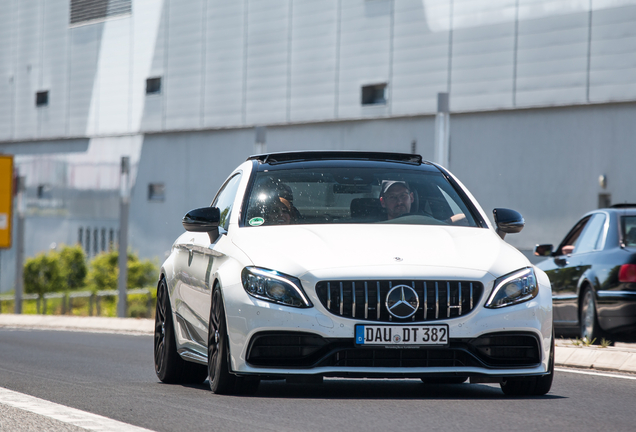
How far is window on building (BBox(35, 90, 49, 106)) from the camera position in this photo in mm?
47781

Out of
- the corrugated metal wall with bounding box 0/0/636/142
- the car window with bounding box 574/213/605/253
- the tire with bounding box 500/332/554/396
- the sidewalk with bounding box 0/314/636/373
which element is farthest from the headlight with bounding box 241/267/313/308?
the corrugated metal wall with bounding box 0/0/636/142

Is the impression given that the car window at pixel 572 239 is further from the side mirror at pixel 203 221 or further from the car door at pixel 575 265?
the side mirror at pixel 203 221

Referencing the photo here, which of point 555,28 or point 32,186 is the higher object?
point 555,28

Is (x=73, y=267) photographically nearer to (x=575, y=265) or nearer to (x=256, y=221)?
(x=575, y=265)

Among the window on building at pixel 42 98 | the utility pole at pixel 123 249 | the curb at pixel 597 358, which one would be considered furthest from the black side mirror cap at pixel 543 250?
the window on building at pixel 42 98

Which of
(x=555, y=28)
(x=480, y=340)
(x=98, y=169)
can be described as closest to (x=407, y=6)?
(x=555, y=28)

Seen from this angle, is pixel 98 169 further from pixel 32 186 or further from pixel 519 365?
pixel 519 365

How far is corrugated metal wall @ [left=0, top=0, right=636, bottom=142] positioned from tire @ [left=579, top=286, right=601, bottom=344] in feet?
43.2

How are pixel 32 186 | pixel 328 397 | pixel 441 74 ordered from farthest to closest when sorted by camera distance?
pixel 32 186
pixel 441 74
pixel 328 397

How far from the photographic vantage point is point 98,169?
149 feet

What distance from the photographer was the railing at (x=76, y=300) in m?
38.4

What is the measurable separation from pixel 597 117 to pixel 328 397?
20372 mm

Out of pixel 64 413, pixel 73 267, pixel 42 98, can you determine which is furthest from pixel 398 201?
pixel 42 98

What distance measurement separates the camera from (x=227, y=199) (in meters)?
8.98
